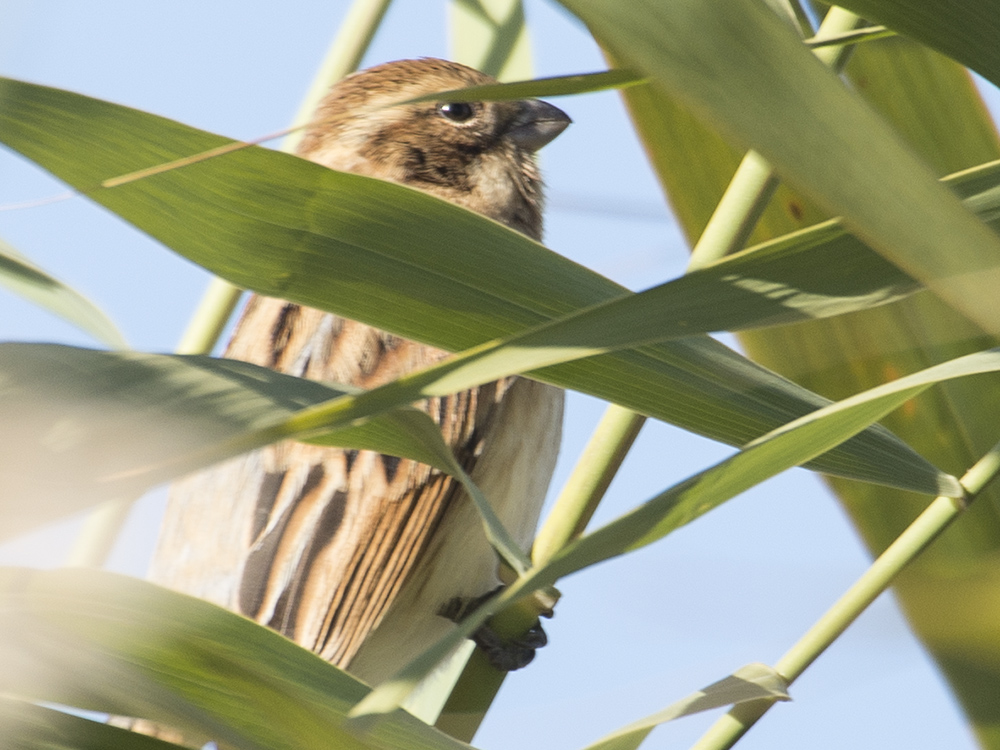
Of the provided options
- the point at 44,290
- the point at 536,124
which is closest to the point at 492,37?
the point at 536,124

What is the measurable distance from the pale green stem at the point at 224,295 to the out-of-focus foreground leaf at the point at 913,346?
46 centimetres

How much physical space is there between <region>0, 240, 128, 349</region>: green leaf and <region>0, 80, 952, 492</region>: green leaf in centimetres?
11

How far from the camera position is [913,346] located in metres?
1.74

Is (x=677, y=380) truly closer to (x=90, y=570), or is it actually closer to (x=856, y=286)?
(x=856, y=286)

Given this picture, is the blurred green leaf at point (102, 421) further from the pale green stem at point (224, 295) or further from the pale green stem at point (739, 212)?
the pale green stem at point (224, 295)

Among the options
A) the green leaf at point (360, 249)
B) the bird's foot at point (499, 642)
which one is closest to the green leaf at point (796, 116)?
the green leaf at point (360, 249)

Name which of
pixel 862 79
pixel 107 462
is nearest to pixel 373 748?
pixel 107 462

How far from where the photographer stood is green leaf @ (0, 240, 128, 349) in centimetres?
88

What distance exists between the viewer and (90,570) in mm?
682

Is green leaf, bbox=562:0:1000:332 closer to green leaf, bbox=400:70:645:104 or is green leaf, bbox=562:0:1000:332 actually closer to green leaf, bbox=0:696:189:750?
green leaf, bbox=400:70:645:104

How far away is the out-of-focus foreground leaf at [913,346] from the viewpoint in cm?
152

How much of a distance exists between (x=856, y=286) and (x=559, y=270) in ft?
Result: 0.75

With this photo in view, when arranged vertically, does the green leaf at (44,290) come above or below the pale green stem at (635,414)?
below

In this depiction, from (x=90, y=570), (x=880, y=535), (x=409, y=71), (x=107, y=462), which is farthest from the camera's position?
(x=409, y=71)
